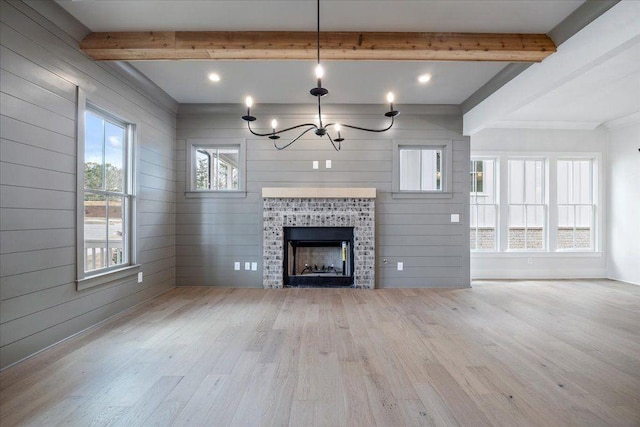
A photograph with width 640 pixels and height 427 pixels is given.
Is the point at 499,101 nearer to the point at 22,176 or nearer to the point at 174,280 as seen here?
the point at 22,176

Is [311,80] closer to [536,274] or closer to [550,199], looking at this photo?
[550,199]

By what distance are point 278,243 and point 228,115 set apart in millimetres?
2165

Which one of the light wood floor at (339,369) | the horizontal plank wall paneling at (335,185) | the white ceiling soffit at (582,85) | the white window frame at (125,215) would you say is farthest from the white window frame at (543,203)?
the white window frame at (125,215)

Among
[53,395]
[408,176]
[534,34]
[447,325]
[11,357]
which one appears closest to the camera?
[53,395]

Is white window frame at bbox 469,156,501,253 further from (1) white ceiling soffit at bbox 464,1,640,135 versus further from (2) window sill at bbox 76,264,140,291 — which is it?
(2) window sill at bbox 76,264,140,291

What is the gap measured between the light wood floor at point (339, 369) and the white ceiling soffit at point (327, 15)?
2878 mm

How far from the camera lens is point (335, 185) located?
4516mm

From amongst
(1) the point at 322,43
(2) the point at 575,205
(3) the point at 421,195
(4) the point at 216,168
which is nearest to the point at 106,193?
(4) the point at 216,168

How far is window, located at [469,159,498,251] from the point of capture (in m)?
5.33

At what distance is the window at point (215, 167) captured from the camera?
14.9 ft

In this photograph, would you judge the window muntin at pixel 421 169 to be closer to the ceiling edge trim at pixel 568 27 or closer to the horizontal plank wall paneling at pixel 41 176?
the ceiling edge trim at pixel 568 27

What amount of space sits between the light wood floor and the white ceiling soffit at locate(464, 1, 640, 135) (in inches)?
97.0

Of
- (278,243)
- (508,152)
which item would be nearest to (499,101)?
(508,152)

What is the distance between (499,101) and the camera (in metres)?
3.61
